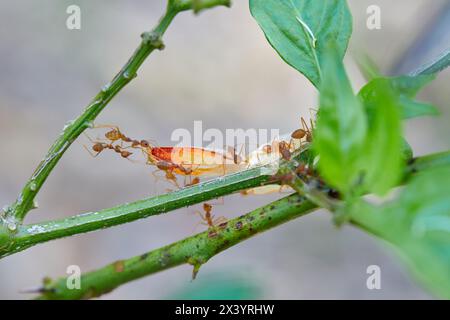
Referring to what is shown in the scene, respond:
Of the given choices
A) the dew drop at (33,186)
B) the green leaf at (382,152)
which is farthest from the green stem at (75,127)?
the green leaf at (382,152)

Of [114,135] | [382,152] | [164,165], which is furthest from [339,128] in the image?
[114,135]

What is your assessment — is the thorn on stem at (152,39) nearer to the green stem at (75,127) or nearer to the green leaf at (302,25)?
the green stem at (75,127)

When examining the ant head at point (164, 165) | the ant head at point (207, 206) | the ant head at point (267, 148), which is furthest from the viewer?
the ant head at point (207, 206)

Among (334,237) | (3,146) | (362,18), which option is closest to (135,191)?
(3,146)

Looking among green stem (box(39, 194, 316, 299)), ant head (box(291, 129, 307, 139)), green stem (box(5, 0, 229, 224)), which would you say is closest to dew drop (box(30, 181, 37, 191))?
green stem (box(5, 0, 229, 224))

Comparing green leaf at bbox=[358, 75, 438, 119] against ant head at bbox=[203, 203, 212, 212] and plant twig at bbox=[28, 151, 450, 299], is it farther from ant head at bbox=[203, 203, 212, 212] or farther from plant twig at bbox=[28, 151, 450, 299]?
ant head at bbox=[203, 203, 212, 212]

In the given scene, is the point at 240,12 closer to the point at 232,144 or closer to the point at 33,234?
the point at 232,144

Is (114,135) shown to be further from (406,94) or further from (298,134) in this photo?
(406,94)
